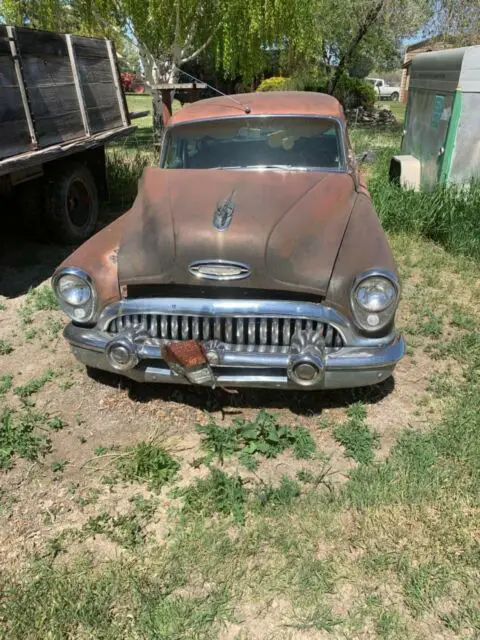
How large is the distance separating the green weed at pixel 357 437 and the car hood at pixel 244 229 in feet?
2.86

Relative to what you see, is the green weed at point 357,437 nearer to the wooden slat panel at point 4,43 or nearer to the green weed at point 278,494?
the green weed at point 278,494

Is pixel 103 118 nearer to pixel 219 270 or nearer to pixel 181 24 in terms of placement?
pixel 219 270

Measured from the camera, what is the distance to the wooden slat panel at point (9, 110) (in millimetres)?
4883

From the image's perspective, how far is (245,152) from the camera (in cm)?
413

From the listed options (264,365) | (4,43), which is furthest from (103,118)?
(264,365)

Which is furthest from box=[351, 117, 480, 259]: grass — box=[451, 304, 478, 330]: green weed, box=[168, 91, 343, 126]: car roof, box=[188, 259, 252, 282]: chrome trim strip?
box=[188, 259, 252, 282]: chrome trim strip

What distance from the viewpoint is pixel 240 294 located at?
2.93 metres

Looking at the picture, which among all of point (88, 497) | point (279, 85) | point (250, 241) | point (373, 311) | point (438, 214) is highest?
point (250, 241)

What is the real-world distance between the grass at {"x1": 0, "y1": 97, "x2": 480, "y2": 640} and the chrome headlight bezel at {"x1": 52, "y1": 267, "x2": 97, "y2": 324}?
74cm

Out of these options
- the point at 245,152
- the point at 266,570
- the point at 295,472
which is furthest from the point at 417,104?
the point at 266,570

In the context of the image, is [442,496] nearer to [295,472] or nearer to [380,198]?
[295,472]

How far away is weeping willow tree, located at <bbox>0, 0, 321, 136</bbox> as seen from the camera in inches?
471

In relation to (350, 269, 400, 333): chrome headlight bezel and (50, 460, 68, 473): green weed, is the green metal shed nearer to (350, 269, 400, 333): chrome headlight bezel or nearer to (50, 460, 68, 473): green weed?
(350, 269, 400, 333): chrome headlight bezel

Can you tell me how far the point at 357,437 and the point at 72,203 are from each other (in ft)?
16.1
